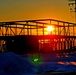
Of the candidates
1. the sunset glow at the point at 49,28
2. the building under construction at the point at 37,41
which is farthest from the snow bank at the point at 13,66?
the sunset glow at the point at 49,28

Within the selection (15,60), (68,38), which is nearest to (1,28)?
(68,38)

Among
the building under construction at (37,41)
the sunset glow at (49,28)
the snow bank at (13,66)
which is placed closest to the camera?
the snow bank at (13,66)

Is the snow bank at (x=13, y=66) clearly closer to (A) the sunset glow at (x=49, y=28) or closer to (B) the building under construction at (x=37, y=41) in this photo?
(B) the building under construction at (x=37, y=41)

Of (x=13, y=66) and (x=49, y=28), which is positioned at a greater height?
(x=49, y=28)

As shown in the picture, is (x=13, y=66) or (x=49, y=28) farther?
(x=49, y=28)

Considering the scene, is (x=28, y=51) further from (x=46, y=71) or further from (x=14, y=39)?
(x=46, y=71)

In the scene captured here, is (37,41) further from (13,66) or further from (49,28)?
(13,66)

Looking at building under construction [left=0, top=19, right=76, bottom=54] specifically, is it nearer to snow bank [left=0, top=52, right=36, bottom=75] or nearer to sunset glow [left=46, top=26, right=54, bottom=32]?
sunset glow [left=46, top=26, right=54, bottom=32]

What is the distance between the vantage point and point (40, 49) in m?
29.6

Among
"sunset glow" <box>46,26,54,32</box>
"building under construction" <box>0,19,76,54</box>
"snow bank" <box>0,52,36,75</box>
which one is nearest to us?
"snow bank" <box>0,52,36,75</box>

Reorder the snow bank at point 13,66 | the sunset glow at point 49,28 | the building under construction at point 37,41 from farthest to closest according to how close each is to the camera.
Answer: the sunset glow at point 49,28, the building under construction at point 37,41, the snow bank at point 13,66

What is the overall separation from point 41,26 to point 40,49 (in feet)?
28.1

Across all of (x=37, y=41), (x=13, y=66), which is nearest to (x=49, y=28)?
(x=37, y=41)

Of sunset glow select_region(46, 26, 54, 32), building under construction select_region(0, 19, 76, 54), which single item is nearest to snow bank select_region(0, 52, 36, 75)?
building under construction select_region(0, 19, 76, 54)
